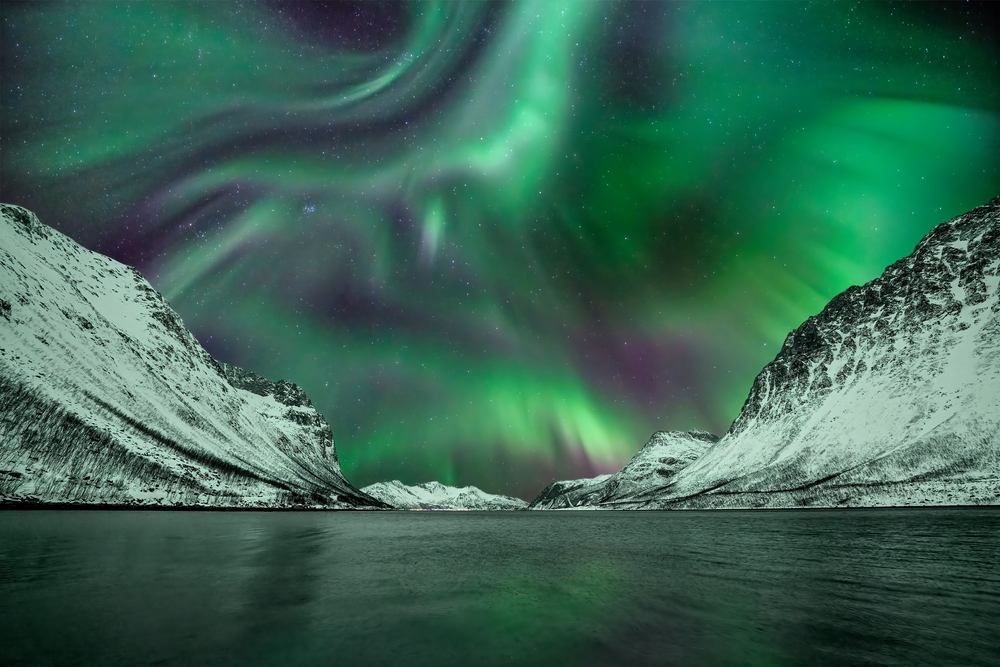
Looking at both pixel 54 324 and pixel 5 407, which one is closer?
pixel 5 407

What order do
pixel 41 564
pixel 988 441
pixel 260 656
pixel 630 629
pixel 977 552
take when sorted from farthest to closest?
pixel 988 441
pixel 977 552
pixel 41 564
pixel 630 629
pixel 260 656

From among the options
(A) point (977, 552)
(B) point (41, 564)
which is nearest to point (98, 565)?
(B) point (41, 564)

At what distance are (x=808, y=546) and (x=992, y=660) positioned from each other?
36247mm

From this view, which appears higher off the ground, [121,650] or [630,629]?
[630,629]

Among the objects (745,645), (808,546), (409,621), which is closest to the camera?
(745,645)

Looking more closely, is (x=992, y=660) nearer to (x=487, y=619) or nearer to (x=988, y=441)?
(x=487, y=619)

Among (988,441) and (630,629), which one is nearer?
(630,629)

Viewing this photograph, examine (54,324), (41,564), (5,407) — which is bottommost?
(41,564)

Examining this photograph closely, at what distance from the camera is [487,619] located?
15.8 meters

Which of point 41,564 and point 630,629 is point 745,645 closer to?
point 630,629

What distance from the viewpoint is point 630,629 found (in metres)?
14.3

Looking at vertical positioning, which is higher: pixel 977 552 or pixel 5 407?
pixel 5 407

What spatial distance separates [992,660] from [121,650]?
22.6 meters

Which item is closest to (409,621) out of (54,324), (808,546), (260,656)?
(260,656)
